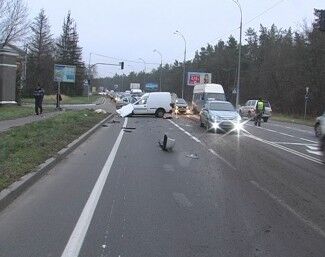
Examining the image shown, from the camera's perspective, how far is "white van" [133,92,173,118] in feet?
137

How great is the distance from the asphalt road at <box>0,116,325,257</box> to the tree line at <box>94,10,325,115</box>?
937 inches

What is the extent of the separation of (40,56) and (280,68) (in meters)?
50.8

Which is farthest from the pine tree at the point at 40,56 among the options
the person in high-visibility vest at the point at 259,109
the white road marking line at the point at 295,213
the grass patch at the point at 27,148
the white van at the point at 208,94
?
the white road marking line at the point at 295,213

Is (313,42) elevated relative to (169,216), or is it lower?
elevated

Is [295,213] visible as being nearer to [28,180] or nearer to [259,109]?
[28,180]

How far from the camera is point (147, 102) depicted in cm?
4166

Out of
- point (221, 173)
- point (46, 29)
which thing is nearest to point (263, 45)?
point (46, 29)

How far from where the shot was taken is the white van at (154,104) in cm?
4166

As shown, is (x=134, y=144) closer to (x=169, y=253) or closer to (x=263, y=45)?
(x=169, y=253)

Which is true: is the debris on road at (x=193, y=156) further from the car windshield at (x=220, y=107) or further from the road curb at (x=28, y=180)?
the car windshield at (x=220, y=107)

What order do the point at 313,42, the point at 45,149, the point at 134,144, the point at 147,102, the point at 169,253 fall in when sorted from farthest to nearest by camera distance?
1. the point at 313,42
2. the point at 147,102
3. the point at 134,144
4. the point at 45,149
5. the point at 169,253

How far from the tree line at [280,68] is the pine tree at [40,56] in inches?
1386

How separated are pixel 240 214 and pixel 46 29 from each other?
111508 mm

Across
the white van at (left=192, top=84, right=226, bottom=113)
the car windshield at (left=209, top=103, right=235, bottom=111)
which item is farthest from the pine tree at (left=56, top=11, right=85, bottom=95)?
the car windshield at (left=209, top=103, right=235, bottom=111)
